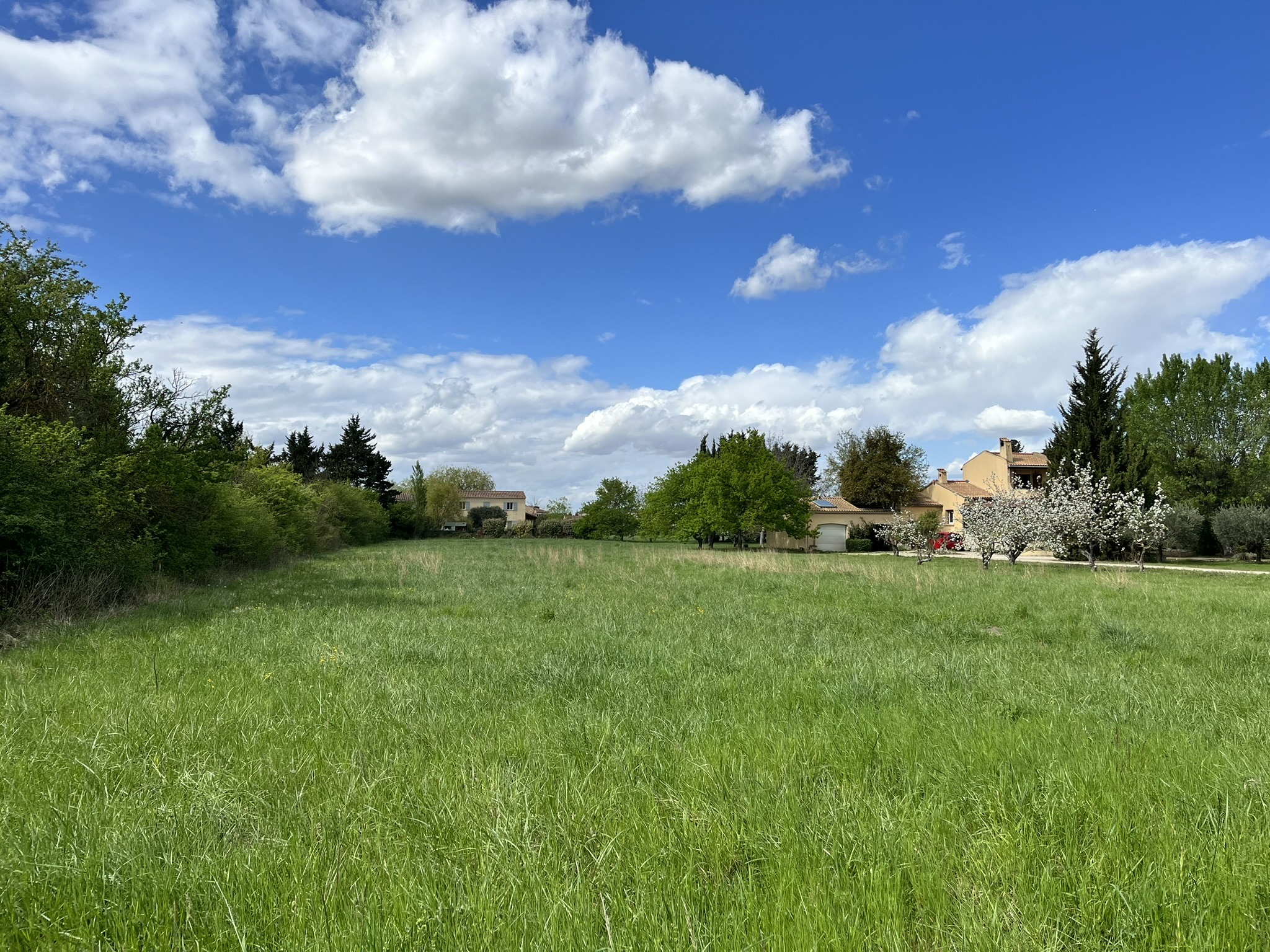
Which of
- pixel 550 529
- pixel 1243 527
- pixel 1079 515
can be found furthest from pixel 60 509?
pixel 550 529

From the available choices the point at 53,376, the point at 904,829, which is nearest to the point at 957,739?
the point at 904,829

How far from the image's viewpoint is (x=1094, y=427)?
37.9 metres

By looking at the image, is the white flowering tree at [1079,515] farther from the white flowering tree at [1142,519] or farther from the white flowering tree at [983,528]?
the white flowering tree at [983,528]

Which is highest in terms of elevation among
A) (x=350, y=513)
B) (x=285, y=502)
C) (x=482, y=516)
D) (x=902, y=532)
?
(x=285, y=502)

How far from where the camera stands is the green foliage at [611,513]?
7750 centimetres

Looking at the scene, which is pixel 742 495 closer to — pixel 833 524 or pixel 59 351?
pixel 833 524

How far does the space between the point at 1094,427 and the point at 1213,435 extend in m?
12.0

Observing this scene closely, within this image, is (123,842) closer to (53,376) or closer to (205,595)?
(205,595)

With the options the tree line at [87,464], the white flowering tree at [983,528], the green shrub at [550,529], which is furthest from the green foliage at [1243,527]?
the green shrub at [550,529]

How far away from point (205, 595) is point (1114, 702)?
53.8ft

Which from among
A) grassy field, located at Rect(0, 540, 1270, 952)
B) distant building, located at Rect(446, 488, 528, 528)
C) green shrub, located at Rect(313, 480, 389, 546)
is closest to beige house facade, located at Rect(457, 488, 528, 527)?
distant building, located at Rect(446, 488, 528, 528)

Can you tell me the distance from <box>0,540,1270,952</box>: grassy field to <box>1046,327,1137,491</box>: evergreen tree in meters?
34.1

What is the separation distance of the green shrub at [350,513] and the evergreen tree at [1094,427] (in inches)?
1722

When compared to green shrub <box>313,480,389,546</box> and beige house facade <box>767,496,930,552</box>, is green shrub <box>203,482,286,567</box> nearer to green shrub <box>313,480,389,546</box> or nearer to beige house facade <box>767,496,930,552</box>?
green shrub <box>313,480,389,546</box>
